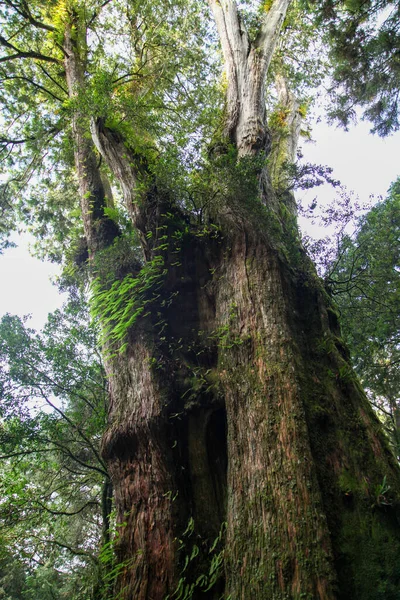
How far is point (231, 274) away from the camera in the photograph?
4.39 metres

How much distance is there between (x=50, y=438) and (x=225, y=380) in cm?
497

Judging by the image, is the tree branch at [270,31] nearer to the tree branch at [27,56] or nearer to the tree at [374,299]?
the tree at [374,299]

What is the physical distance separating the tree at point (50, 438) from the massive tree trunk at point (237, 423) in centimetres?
311

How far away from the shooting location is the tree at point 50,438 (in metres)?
6.40

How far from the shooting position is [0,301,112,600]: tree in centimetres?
640

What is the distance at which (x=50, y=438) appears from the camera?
704 cm

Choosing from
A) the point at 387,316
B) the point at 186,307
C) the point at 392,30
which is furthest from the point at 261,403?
the point at 392,30

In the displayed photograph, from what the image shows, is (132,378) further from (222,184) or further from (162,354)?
(222,184)

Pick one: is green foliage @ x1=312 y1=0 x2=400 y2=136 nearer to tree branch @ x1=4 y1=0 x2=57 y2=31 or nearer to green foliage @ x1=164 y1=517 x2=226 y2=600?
tree branch @ x1=4 y1=0 x2=57 y2=31

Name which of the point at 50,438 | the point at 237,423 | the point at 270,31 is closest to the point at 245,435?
the point at 237,423

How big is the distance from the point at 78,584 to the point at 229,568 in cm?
627

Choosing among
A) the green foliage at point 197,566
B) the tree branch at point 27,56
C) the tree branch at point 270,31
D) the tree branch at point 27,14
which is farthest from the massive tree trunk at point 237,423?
the tree branch at point 27,14

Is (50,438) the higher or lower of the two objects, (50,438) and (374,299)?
the lower

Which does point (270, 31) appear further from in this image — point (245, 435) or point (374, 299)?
point (245, 435)
